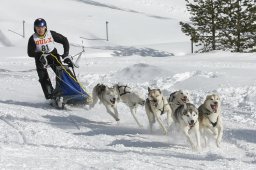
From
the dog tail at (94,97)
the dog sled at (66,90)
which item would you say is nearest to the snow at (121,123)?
the dog tail at (94,97)

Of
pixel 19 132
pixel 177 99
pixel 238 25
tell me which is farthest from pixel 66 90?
pixel 238 25

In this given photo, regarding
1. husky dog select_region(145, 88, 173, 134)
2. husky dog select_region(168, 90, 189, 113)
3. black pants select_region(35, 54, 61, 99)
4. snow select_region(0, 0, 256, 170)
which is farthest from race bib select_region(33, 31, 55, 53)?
husky dog select_region(168, 90, 189, 113)

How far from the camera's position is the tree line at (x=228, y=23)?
23.1m

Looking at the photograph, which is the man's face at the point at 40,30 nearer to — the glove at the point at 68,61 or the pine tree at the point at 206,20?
the glove at the point at 68,61

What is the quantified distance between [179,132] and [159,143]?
0.38 m

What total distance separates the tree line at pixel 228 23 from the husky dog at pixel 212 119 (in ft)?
55.2

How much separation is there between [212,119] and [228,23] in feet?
57.7

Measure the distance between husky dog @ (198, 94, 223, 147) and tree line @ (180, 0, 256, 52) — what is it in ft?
55.2

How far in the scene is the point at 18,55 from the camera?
21.9m

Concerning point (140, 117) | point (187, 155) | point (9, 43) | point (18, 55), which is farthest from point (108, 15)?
point (187, 155)

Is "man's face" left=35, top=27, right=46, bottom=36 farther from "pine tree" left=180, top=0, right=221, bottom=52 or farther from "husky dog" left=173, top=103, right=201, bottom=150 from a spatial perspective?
"pine tree" left=180, top=0, right=221, bottom=52

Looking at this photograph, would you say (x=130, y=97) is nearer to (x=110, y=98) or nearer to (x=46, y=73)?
(x=110, y=98)

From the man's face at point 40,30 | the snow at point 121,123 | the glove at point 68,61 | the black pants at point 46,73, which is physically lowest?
the snow at point 121,123

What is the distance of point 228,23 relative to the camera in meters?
23.5
